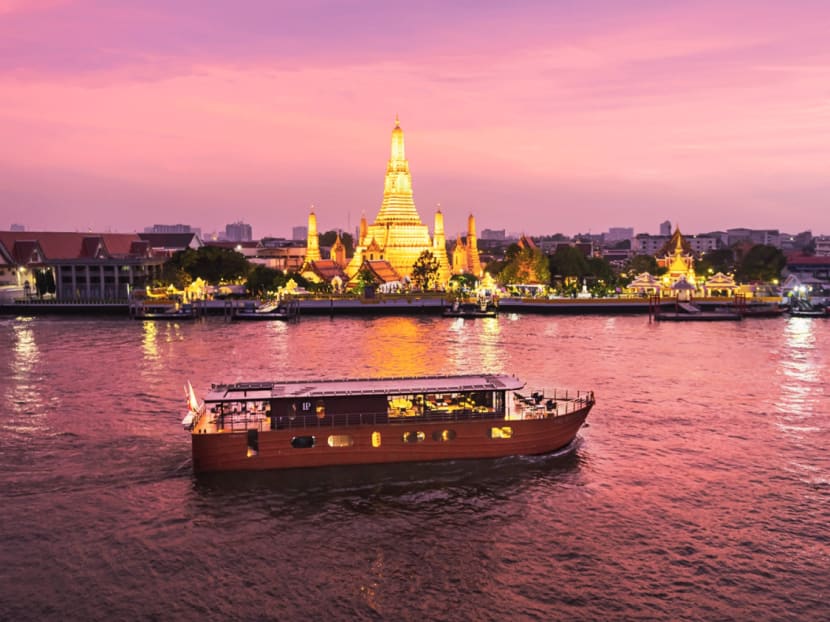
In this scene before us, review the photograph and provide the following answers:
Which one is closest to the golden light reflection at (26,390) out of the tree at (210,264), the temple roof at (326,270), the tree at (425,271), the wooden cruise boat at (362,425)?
the wooden cruise boat at (362,425)

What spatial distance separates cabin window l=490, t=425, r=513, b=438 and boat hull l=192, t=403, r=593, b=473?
0.07 m

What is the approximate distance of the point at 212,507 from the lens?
25016 mm

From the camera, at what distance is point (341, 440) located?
94.5 ft

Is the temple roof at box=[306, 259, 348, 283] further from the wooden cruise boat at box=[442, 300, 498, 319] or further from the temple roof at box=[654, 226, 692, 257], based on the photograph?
the temple roof at box=[654, 226, 692, 257]

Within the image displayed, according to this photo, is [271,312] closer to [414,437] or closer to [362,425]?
[362,425]

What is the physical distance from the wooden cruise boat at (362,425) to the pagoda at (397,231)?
91.8 meters

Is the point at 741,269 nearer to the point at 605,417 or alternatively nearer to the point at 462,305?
the point at 462,305

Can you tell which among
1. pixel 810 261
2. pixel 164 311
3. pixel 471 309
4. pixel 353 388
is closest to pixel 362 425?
pixel 353 388

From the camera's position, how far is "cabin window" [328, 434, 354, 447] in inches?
1129

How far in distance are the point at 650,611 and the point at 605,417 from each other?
58.9ft

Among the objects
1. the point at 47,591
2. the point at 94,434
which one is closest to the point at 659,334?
the point at 94,434

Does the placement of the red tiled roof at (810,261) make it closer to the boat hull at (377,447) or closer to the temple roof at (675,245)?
the temple roof at (675,245)

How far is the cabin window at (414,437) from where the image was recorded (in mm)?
28953

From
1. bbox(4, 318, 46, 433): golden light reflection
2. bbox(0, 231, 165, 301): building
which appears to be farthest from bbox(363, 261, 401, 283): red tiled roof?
bbox(4, 318, 46, 433): golden light reflection
